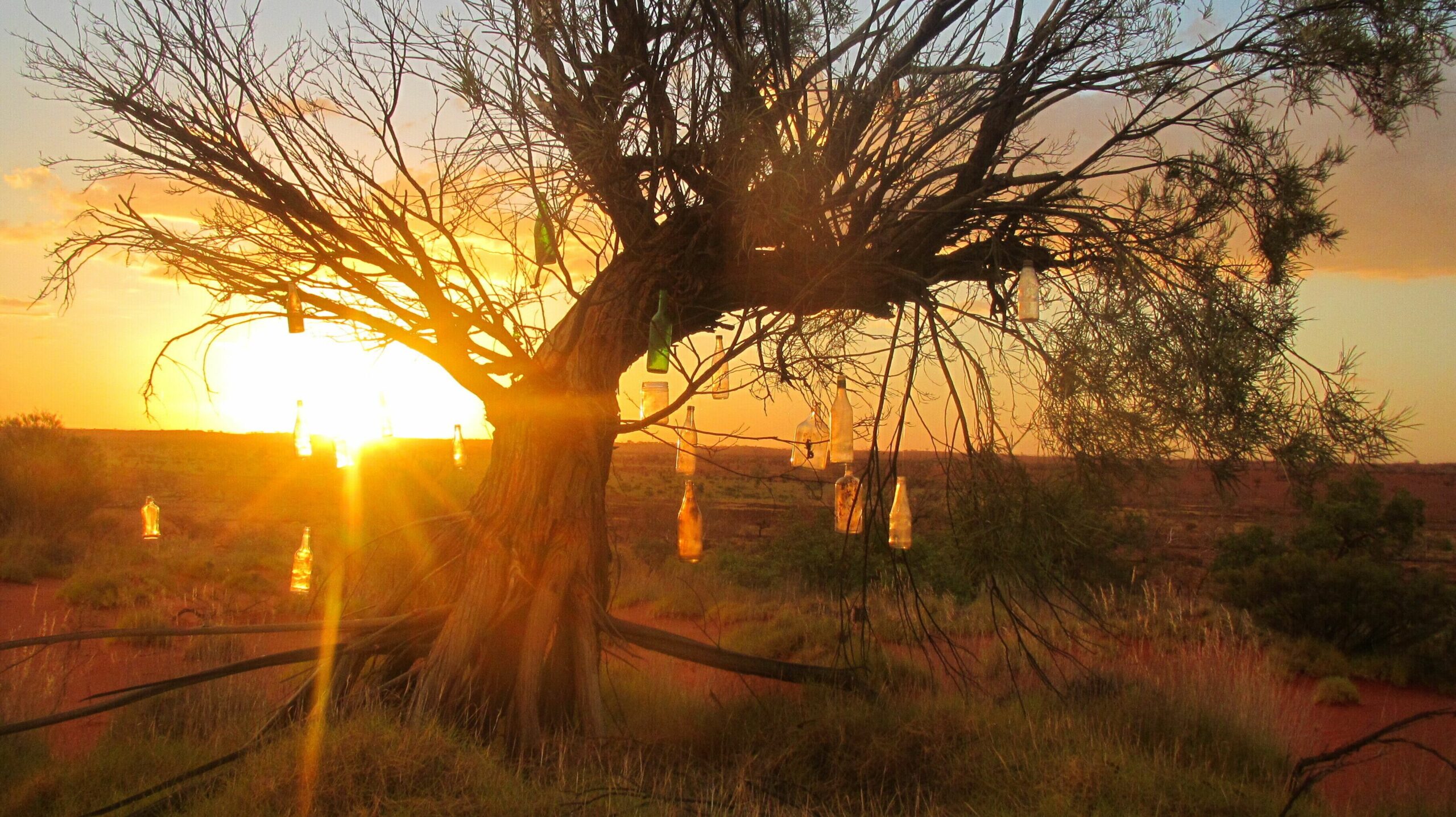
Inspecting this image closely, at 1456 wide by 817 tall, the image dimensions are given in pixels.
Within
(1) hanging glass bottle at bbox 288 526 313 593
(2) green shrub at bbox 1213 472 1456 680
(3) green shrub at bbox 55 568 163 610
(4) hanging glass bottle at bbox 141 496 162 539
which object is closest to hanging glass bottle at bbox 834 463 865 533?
(1) hanging glass bottle at bbox 288 526 313 593

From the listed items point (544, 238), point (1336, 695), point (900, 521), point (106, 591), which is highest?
point (544, 238)

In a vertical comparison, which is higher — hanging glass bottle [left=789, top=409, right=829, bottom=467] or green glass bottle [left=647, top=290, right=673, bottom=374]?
green glass bottle [left=647, top=290, right=673, bottom=374]

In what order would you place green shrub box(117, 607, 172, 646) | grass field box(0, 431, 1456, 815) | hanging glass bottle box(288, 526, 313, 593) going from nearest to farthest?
grass field box(0, 431, 1456, 815) < hanging glass bottle box(288, 526, 313, 593) < green shrub box(117, 607, 172, 646)

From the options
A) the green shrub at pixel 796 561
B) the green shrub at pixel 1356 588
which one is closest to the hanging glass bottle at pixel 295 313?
the green shrub at pixel 1356 588

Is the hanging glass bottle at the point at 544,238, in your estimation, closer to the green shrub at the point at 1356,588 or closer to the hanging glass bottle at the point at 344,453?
the hanging glass bottle at the point at 344,453

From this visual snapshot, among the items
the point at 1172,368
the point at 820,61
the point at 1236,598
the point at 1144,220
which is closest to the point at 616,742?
the point at 1172,368

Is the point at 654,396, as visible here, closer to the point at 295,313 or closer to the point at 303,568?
the point at 295,313

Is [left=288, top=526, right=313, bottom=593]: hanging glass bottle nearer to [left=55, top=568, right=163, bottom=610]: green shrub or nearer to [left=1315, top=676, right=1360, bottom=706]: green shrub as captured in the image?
[left=55, top=568, right=163, bottom=610]: green shrub

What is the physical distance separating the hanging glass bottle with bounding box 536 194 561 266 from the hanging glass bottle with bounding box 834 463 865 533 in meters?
2.20

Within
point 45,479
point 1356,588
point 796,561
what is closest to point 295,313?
point 1356,588

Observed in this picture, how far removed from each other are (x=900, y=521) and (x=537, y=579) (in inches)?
86.1

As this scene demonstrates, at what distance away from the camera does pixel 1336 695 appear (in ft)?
32.7

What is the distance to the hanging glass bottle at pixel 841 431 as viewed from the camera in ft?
19.1

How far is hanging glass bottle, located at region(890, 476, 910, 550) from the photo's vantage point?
5.47 meters
